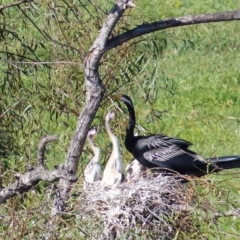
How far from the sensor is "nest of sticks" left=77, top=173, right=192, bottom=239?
13.0 ft

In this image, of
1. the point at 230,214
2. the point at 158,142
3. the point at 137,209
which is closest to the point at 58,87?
the point at 158,142

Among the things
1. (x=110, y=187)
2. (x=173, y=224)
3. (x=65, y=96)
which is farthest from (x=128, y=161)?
(x=173, y=224)

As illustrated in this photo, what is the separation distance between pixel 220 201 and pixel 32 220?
2.42 feet

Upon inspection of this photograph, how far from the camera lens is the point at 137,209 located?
4.14 meters

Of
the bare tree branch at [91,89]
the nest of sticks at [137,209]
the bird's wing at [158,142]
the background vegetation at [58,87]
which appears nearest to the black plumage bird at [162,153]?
the bird's wing at [158,142]

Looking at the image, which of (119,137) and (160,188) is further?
(119,137)

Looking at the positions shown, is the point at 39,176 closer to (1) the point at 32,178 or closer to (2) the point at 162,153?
(1) the point at 32,178

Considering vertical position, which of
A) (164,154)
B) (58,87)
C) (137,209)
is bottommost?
(137,209)

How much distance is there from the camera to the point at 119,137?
5.44 m

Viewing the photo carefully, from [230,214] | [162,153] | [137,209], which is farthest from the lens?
[162,153]

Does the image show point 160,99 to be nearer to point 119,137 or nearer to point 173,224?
point 119,137

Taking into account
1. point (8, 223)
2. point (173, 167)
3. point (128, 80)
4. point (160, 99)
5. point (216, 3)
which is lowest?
point (8, 223)

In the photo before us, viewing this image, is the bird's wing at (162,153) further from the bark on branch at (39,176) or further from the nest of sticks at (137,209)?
the bark on branch at (39,176)

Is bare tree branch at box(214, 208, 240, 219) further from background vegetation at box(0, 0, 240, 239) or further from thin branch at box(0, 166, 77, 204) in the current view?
thin branch at box(0, 166, 77, 204)
